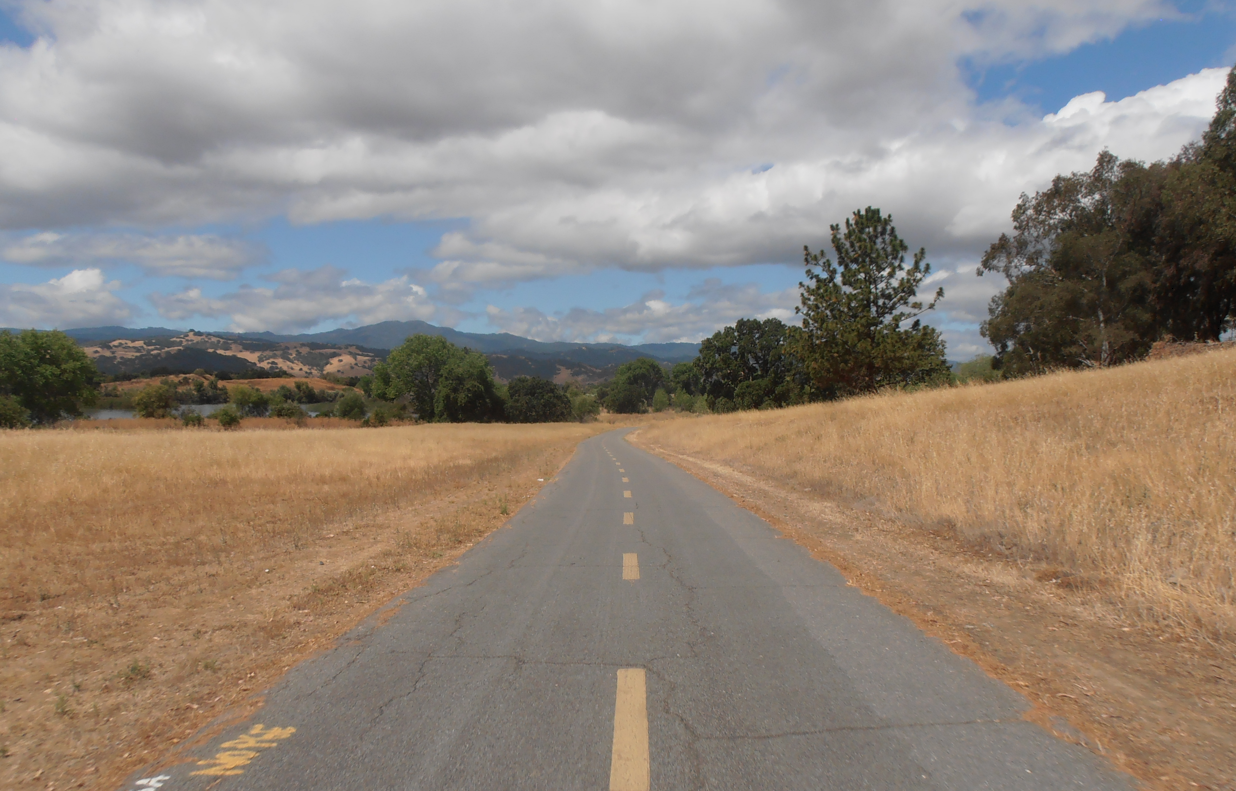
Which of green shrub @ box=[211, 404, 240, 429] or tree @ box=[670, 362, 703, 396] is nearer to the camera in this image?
green shrub @ box=[211, 404, 240, 429]

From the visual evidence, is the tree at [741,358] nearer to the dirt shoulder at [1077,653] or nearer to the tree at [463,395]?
the tree at [463,395]

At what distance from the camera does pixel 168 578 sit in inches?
300

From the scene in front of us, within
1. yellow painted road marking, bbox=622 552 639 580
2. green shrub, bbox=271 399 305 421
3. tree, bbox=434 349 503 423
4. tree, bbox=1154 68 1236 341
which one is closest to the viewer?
yellow painted road marking, bbox=622 552 639 580

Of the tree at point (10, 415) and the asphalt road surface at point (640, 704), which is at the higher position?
the tree at point (10, 415)

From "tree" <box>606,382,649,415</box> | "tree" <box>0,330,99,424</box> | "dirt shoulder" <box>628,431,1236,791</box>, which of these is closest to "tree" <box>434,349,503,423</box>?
"tree" <box>0,330,99,424</box>

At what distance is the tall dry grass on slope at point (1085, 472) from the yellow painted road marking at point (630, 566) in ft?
15.6

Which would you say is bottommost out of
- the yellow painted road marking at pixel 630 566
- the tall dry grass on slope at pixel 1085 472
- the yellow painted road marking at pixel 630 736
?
the yellow painted road marking at pixel 630 566

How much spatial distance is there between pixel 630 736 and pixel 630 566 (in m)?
4.23

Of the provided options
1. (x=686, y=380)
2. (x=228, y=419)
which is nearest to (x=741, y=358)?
(x=228, y=419)

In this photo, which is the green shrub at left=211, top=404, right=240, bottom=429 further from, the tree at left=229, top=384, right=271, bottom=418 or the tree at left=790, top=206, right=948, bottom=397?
the tree at left=790, top=206, right=948, bottom=397

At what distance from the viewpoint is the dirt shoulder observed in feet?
11.2

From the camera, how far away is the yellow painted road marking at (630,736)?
3098mm

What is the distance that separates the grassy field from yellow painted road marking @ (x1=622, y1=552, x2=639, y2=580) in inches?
99.2

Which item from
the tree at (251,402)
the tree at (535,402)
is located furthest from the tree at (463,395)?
the tree at (251,402)
